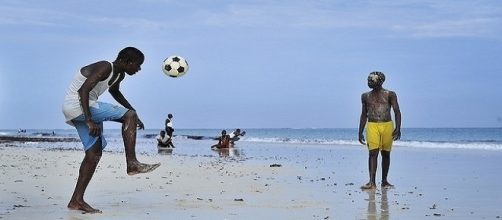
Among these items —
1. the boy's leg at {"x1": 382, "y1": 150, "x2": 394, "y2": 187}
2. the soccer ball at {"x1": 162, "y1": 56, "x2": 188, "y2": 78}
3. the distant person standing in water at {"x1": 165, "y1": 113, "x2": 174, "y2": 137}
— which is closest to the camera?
the soccer ball at {"x1": 162, "y1": 56, "x2": 188, "y2": 78}

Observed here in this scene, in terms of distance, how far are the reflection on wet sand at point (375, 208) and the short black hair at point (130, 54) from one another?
2.71 metres

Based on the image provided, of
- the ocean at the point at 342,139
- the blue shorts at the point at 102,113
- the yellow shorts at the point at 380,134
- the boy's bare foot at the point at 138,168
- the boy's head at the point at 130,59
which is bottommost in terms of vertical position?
the ocean at the point at 342,139

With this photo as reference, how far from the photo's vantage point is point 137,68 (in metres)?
7.21

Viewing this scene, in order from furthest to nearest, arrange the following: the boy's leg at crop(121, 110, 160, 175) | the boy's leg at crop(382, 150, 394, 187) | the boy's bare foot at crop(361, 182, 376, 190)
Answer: the boy's leg at crop(382, 150, 394, 187)
the boy's bare foot at crop(361, 182, 376, 190)
the boy's leg at crop(121, 110, 160, 175)

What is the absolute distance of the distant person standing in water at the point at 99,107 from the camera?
6.99 m

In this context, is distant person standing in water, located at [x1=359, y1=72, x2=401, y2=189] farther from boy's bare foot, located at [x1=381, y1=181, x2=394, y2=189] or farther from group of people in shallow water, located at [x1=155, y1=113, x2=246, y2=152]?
group of people in shallow water, located at [x1=155, y1=113, x2=246, y2=152]

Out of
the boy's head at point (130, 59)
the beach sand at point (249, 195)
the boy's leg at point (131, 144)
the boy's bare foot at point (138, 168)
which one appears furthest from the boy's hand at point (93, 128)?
the beach sand at point (249, 195)

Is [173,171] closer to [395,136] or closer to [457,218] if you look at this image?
[395,136]

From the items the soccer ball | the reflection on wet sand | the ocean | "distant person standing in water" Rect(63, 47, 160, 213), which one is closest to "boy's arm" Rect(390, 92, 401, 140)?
the reflection on wet sand

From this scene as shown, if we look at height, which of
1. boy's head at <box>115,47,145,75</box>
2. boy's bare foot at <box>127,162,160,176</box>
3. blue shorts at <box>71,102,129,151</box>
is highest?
boy's head at <box>115,47,145,75</box>

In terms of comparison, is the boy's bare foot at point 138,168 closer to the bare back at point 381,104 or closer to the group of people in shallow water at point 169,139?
the bare back at point 381,104

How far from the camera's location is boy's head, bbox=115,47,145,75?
23.4 ft

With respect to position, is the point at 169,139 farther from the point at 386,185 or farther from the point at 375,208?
the point at 375,208

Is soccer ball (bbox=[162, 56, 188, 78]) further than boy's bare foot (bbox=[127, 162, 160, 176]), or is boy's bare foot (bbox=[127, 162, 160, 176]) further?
soccer ball (bbox=[162, 56, 188, 78])
